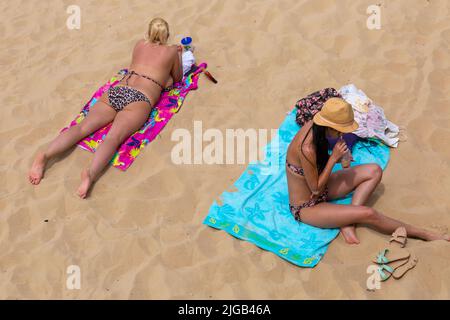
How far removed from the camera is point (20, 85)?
17.6ft

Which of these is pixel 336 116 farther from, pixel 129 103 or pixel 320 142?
pixel 129 103

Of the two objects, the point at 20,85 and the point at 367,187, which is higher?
the point at 20,85

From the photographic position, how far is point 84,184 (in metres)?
4.13

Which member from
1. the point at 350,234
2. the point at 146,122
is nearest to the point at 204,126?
the point at 146,122

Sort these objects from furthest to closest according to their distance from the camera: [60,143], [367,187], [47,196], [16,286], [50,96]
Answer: [50,96] < [60,143] < [47,196] < [367,187] < [16,286]

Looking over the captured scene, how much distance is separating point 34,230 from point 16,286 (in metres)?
0.50

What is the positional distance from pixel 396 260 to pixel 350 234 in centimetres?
36

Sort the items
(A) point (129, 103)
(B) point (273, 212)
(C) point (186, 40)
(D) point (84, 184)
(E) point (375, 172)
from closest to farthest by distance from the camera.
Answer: (E) point (375, 172), (B) point (273, 212), (D) point (84, 184), (A) point (129, 103), (C) point (186, 40)

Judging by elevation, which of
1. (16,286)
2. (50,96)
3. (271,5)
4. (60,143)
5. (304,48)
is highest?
(271,5)

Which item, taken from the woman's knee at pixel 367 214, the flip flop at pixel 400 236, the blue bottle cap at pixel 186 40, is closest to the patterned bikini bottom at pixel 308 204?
the woman's knee at pixel 367 214

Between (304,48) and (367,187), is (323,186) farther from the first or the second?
(304,48)

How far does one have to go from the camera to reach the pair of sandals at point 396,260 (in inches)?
136

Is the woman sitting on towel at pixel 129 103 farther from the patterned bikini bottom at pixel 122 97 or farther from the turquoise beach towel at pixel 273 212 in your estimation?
the turquoise beach towel at pixel 273 212

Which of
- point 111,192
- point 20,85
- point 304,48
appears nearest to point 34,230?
point 111,192
